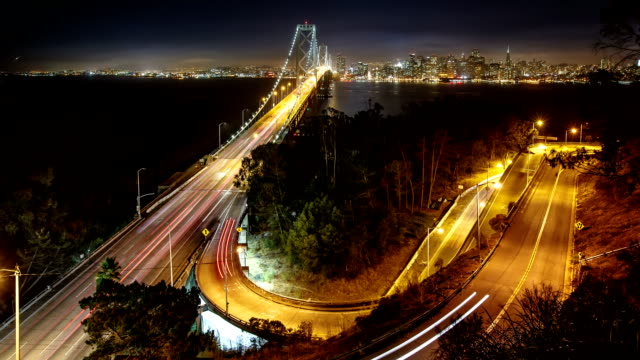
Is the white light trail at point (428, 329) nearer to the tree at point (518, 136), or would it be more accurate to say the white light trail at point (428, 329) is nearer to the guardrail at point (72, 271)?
the guardrail at point (72, 271)

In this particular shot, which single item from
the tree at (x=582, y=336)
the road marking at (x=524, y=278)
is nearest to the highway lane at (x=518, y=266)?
the road marking at (x=524, y=278)

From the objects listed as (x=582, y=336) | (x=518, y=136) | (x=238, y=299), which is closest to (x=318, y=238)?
(x=238, y=299)

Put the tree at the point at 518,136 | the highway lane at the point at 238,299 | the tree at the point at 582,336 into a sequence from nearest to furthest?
1. the tree at the point at 582,336
2. the highway lane at the point at 238,299
3. the tree at the point at 518,136

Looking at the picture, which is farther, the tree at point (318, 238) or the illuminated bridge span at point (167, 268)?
the tree at point (318, 238)

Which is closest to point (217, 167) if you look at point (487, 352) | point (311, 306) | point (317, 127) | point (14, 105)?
point (317, 127)

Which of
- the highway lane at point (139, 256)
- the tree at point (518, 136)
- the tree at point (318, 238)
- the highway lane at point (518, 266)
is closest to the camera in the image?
the highway lane at point (518, 266)

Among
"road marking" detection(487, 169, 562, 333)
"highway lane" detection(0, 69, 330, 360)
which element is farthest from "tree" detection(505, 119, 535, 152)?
"highway lane" detection(0, 69, 330, 360)
